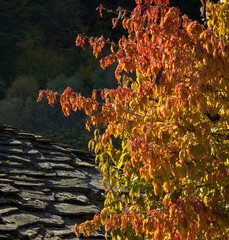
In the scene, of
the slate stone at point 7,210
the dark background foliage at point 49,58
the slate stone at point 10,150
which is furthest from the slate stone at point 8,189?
the dark background foliage at point 49,58

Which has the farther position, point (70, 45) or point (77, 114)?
point (70, 45)

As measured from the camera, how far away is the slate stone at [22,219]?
5082 millimetres

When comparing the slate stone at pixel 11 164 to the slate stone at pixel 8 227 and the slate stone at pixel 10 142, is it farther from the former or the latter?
the slate stone at pixel 8 227

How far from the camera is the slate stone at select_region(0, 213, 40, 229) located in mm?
5082

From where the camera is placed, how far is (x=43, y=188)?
6363mm

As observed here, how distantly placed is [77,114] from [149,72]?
1418 centimetres

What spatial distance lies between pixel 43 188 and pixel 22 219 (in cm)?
114

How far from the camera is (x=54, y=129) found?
18.0 metres

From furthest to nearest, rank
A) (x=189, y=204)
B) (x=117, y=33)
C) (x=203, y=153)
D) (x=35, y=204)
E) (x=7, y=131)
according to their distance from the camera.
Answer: (x=117, y=33) < (x=7, y=131) < (x=35, y=204) < (x=203, y=153) < (x=189, y=204)

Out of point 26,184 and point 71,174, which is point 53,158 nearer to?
point 71,174

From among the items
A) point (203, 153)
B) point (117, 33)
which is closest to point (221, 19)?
point (203, 153)

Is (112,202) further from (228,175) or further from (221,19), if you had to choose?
(221,19)

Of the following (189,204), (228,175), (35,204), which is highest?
(228,175)

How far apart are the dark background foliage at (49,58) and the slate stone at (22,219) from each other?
1153cm
